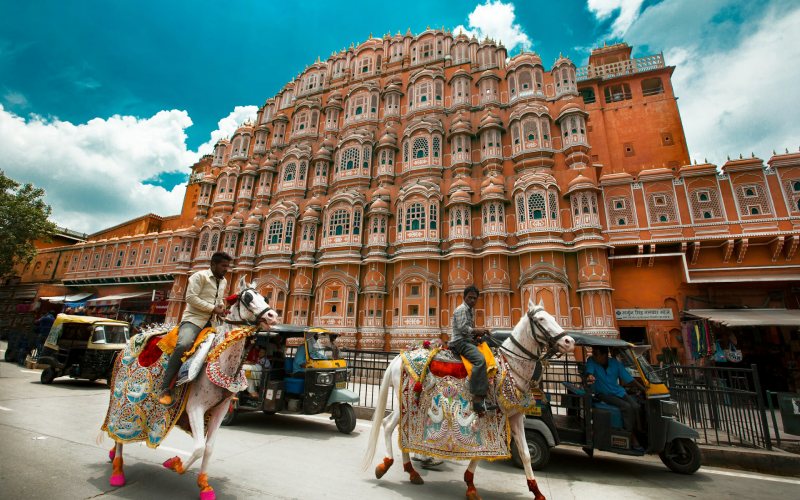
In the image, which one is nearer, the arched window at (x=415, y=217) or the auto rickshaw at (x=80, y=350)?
the auto rickshaw at (x=80, y=350)

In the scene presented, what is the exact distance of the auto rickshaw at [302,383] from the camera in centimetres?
769

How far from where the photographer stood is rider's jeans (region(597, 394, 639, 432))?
221 inches

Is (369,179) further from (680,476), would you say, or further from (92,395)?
(680,476)

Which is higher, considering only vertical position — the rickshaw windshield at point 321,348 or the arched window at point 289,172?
the arched window at point 289,172

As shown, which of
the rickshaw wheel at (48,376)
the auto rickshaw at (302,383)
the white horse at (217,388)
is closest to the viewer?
the white horse at (217,388)

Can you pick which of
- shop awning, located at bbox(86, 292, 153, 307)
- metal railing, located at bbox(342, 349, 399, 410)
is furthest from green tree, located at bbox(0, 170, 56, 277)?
metal railing, located at bbox(342, 349, 399, 410)

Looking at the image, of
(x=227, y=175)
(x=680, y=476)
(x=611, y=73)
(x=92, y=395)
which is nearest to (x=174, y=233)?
(x=227, y=175)

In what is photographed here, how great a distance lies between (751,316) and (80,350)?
78.7 feet

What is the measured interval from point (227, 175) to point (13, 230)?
13.1 m

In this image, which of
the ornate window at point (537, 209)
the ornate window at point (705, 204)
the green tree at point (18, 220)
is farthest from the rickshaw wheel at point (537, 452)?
the green tree at point (18, 220)

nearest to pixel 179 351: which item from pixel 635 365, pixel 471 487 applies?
pixel 471 487

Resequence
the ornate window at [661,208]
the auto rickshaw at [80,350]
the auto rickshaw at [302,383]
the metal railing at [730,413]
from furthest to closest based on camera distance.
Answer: the ornate window at [661,208]
the auto rickshaw at [80,350]
the auto rickshaw at [302,383]
the metal railing at [730,413]

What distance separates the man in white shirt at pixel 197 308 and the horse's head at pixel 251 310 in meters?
0.29

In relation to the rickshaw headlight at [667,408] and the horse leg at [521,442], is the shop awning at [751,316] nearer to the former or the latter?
the rickshaw headlight at [667,408]
